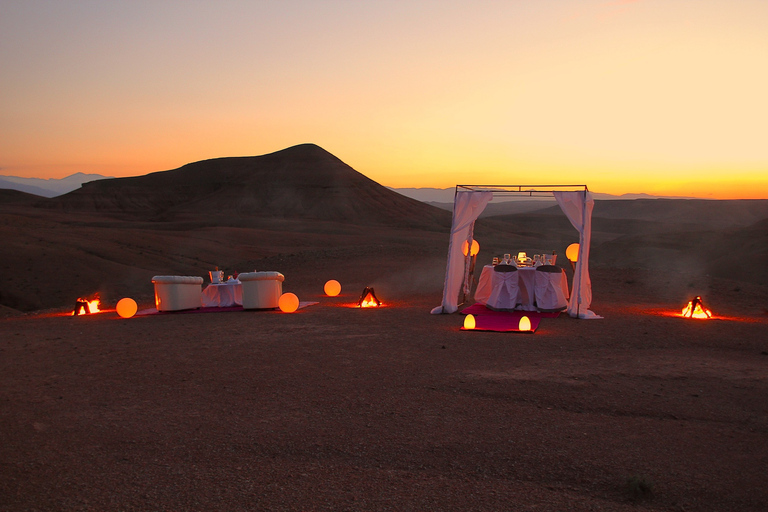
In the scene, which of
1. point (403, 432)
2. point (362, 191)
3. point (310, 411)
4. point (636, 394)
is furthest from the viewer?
point (362, 191)

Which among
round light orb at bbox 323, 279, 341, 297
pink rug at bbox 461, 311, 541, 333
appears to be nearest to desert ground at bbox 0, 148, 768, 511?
pink rug at bbox 461, 311, 541, 333

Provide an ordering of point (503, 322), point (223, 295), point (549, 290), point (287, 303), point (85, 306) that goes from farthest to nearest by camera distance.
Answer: point (223, 295) < point (85, 306) < point (287, 303) < point (549, 290) < point (503, 322)

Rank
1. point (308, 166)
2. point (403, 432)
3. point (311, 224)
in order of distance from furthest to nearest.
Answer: point (308, 166) < point (311, 224) < point (403, 432)

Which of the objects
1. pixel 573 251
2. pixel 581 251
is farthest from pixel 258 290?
pixel 573 251

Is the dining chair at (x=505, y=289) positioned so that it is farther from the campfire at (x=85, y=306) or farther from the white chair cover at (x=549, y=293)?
the campfire at (x=85, y=306)

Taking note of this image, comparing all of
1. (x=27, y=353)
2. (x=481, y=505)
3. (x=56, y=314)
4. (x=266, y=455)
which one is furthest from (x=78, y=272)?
(x=481, y=505)

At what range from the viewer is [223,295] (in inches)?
515

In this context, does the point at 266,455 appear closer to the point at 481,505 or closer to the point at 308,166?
the point at 481,505

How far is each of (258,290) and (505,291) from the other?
5260 millimetres

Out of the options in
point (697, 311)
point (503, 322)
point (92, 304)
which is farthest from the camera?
point (92, 304)

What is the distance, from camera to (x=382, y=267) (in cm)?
2050

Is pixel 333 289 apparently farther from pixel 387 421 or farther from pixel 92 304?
pixel 387 421

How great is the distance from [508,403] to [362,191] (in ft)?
261

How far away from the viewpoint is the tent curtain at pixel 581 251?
1112 centimetres
